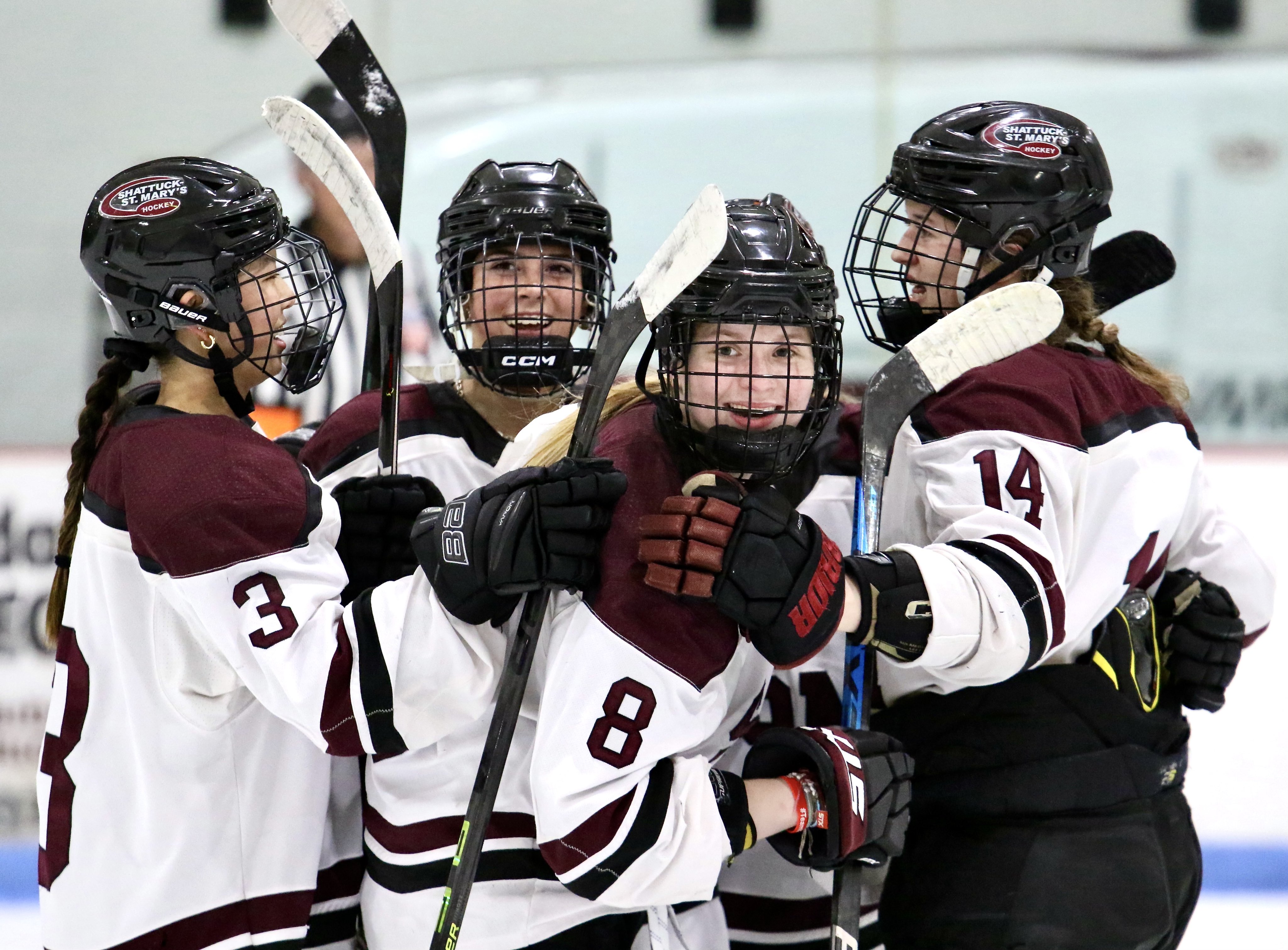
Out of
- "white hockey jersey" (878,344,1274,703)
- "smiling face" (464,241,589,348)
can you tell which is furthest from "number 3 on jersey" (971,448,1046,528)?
"smiling face" (464,241,589,348)

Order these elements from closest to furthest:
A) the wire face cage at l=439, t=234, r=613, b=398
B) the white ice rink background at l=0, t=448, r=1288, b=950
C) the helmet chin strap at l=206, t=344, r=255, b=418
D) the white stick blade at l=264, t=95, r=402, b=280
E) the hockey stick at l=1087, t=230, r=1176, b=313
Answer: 1. the helmet chin strap at l=206, t=344, r=255, b=418
2. the white stick blade at l=264, t=95, r=402, b=280
3. the wire face cage at l=439, t=234, r=613, b=398
4. the hockey stick at l=1087, t=230, r=1176, b=313
5. the white ice rink background at l=0, t=448, r=1288, b=950

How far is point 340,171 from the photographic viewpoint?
1529mm

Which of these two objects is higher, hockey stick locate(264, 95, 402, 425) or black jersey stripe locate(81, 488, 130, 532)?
hockey stick locate(264, 95, 402, 425)

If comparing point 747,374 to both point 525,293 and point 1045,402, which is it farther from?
point 525,293

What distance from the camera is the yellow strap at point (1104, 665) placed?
1.55m

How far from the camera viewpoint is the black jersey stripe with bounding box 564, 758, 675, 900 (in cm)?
124

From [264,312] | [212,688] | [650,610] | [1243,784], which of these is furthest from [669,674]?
[1243,784]

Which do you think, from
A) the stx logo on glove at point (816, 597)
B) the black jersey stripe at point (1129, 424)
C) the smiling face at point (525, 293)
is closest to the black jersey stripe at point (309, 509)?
the smiling face at point (525, 293)

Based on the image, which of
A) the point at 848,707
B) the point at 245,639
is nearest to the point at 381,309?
the point at 245,639

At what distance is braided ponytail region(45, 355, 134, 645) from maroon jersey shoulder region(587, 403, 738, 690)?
0.59 meters

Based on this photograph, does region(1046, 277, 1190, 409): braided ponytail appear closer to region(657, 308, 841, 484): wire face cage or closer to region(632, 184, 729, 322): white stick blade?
region(657, 308, 841, 484): wire face cage

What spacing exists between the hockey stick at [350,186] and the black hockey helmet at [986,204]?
0.57 m

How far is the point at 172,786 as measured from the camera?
140cm

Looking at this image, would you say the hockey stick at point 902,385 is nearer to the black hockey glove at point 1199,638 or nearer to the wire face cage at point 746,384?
the wire face cage at point 746,384
